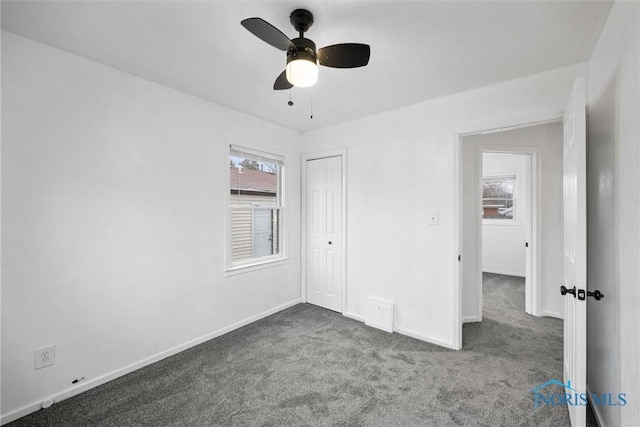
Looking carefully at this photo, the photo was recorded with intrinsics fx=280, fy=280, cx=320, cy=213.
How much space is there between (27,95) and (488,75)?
3412 mm

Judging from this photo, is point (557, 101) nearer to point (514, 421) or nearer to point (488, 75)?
point (488, 75)

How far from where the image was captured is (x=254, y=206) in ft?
11.3

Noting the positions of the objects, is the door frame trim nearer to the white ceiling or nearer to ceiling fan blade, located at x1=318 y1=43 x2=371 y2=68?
the white ceiling

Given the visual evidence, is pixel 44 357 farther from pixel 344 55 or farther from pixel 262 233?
pixel 344 55

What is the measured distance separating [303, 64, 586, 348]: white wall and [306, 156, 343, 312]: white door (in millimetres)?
205

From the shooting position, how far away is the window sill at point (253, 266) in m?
3.12

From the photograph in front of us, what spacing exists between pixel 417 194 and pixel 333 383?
1.95 m

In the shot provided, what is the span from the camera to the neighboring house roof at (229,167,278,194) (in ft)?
10.7

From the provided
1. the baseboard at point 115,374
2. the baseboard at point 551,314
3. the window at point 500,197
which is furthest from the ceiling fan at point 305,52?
the window at point 500,197

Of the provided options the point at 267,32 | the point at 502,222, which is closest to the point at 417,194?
the point at 267,32

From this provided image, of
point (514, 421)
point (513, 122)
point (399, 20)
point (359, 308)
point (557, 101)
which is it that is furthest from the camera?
point (359, 308)

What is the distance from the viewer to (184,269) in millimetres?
2717

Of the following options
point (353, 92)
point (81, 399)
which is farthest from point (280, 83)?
point (81, 399)

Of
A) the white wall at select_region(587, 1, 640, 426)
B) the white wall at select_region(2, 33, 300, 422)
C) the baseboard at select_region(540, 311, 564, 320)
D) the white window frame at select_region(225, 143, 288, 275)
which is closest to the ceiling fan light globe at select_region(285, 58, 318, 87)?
the white wall at select_region(587, 1, 640, 426)
